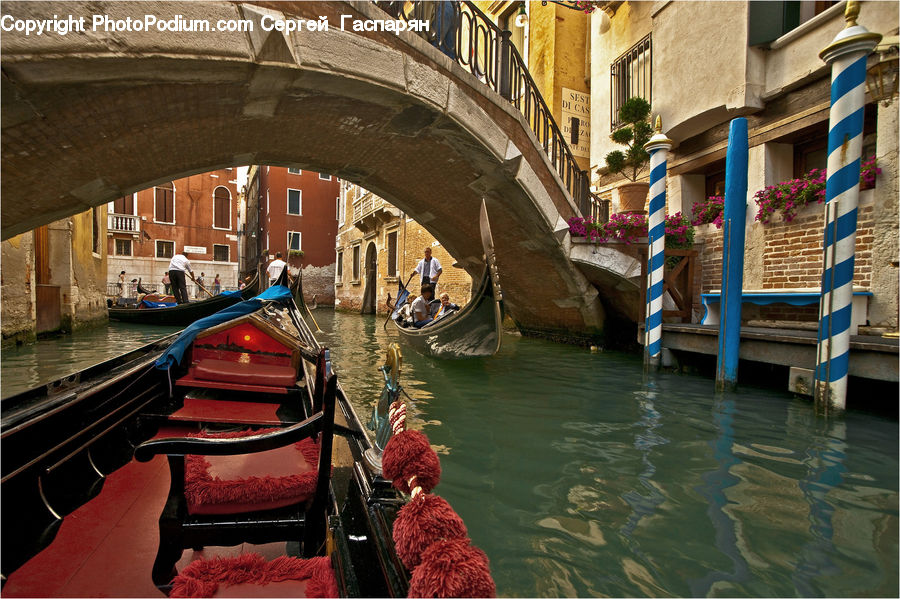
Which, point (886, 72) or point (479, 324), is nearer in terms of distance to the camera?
point (886, 72)

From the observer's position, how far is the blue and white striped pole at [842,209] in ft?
7.30

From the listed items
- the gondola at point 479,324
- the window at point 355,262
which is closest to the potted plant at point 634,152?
the gondola at point 479,324

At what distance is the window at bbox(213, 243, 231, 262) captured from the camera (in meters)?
18.1

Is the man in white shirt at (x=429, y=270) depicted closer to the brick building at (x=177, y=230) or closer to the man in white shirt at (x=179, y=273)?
the man in white shirt at (x=179, y=273)

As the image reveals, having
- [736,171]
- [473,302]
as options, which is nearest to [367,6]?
[473,302]

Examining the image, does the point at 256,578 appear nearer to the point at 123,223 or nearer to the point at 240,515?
the point at 240,515

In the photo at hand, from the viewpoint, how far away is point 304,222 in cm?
1558

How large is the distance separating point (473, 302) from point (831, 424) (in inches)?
87.0

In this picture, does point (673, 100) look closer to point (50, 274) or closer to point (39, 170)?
point (39, 170)

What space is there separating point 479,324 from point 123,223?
621 inches

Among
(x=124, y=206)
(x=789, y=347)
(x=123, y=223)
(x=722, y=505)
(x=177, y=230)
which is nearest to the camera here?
(x=722, y=505)

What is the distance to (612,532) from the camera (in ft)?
4.07

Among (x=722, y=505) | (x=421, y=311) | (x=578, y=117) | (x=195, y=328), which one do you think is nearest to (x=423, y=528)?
(x=722, y=505)

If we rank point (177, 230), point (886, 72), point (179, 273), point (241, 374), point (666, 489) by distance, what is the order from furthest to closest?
point (177, 230)
point (179, 273)
point (886, 72)
point (241, 374)
point (666, 489)
